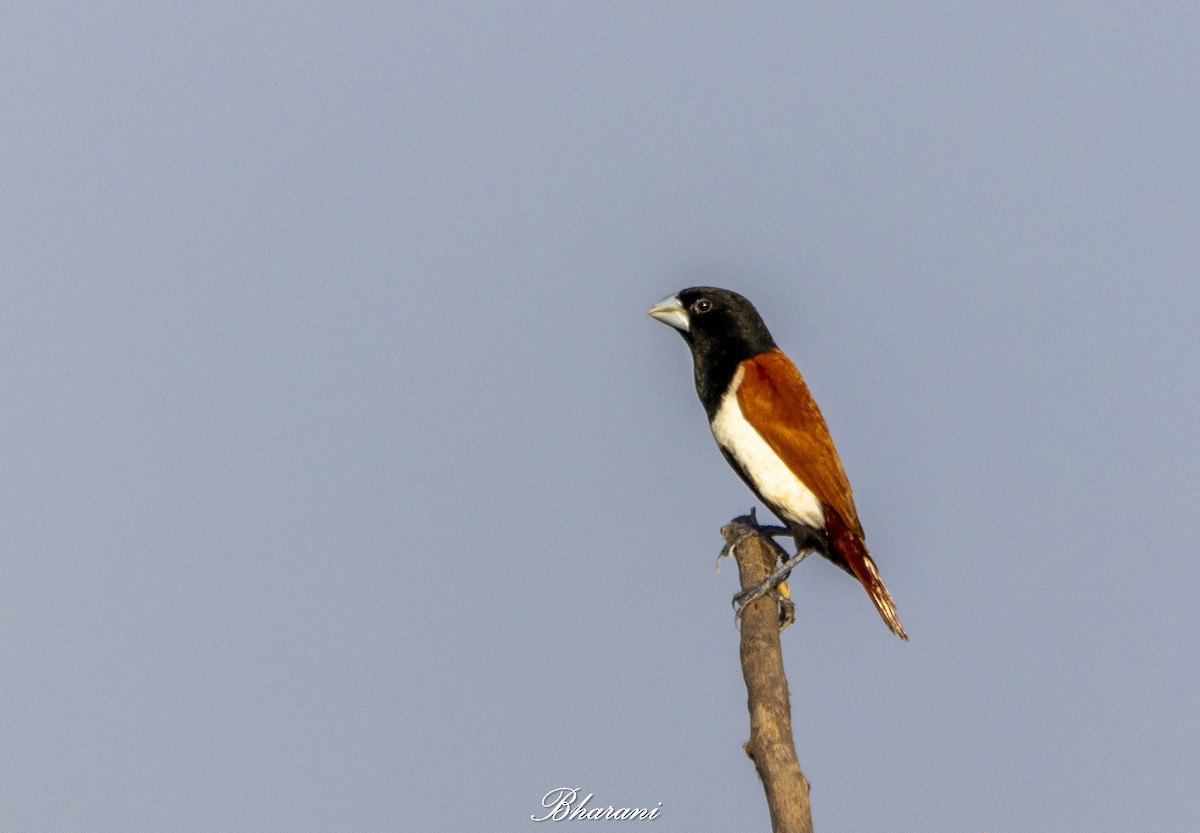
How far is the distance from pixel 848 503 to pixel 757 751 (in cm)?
250

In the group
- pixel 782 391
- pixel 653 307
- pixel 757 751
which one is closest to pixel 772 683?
pixel 757 751

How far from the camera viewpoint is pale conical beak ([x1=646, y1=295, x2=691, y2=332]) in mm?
8320

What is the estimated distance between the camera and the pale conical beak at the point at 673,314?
328 inches

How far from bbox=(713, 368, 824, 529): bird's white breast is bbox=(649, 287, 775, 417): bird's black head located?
0.78 ft

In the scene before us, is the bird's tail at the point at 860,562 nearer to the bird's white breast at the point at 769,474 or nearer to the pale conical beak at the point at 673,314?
the bird's white breast at the point at 769,474

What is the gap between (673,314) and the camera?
834 cm

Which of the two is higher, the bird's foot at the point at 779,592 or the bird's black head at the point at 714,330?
the bird's black head at the point at 714,330

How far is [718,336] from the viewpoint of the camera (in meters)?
8.22

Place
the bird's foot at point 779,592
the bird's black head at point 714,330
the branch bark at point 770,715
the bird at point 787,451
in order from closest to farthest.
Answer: the branch bark at point 770,715
the bird's foot at point 779,592
the bird at point 787,451
the bird's black head at point 714,330

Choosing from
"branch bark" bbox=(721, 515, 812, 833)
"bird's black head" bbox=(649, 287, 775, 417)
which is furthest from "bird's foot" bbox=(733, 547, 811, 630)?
"bird's black head" bbox=(649, 287, 775, 417)

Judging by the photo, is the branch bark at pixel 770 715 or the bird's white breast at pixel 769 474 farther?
the bird's white breast at pixel 769 474

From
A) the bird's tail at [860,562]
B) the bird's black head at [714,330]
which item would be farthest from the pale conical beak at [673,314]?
the bird's tail at [860,562]

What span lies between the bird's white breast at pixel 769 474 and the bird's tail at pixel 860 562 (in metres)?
0.09

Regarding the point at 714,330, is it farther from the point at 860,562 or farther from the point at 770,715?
the point at 770,715
